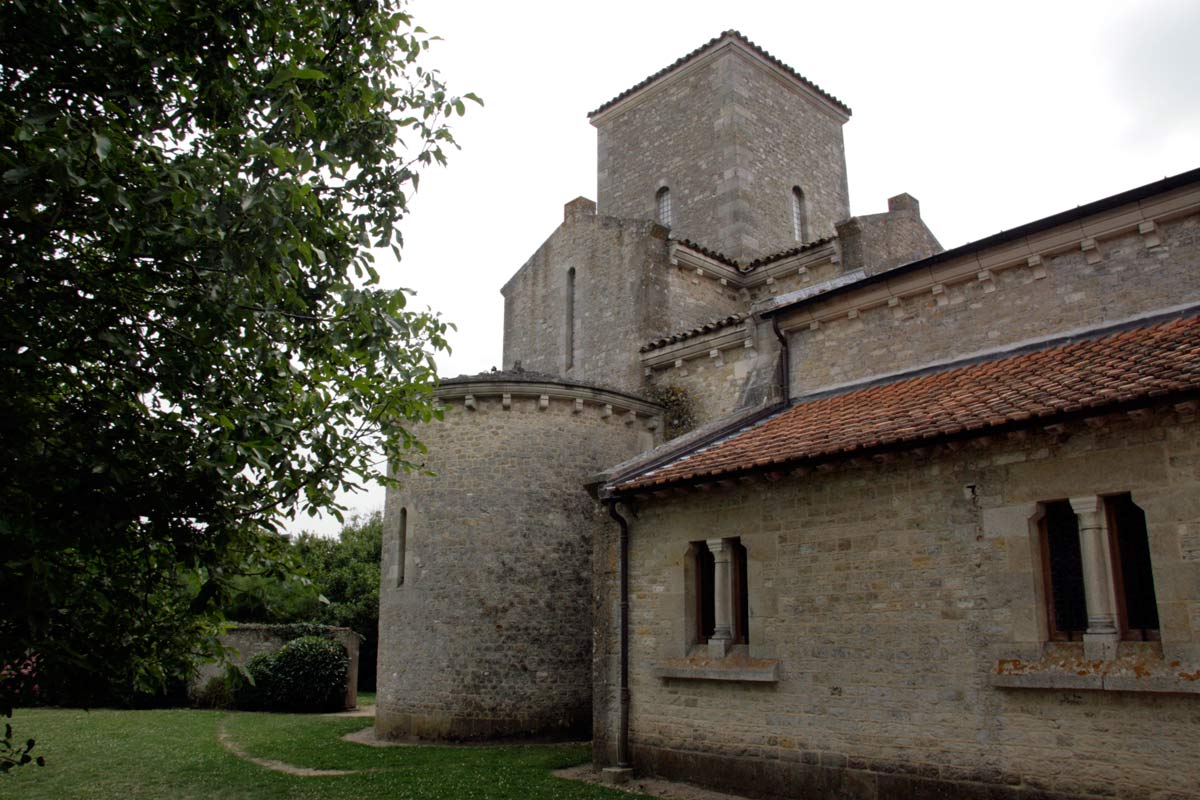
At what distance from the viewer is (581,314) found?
2055cm

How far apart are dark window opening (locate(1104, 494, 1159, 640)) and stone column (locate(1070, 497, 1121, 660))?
3.7 inches

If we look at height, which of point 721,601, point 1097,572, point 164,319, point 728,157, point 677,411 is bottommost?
point 721,601

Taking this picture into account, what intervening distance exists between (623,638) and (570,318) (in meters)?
10.0

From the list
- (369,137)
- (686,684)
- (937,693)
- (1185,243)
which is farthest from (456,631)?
(1185,243)

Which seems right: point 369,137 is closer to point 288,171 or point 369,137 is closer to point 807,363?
point 288,171

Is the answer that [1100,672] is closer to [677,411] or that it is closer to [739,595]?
[739,595]

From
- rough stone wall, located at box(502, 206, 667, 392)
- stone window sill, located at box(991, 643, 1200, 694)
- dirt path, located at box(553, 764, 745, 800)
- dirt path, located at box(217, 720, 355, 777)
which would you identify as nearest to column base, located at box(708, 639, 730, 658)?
dirt path, located at box(553, 764, 745, 800)

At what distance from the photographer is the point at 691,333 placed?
17.7 m

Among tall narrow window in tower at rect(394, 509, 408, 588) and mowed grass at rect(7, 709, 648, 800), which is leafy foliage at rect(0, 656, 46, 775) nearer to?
mowed grass at rect(7, 709, 648, 800)

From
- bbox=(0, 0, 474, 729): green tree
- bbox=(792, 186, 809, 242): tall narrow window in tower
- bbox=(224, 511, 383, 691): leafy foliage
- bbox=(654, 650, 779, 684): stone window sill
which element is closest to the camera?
bbox=(0, 0, 474, 729): green tree

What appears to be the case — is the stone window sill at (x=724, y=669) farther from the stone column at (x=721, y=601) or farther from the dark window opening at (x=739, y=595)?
the dark window opening at (x=739, y=595)

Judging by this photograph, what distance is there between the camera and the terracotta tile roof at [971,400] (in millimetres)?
8797

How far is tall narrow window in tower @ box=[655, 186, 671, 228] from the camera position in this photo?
23.3m

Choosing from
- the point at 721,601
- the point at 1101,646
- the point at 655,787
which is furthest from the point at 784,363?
the point at 1101,646
